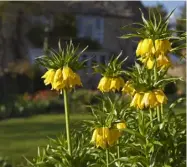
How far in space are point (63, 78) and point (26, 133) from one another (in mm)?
7699

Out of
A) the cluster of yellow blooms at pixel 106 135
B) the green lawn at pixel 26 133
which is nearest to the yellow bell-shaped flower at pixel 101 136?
the cluster of yellow blooms at pixel 106 135

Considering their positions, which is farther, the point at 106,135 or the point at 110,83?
the point at 110,83

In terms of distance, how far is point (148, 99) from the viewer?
176cm

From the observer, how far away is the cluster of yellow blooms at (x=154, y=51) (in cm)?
181

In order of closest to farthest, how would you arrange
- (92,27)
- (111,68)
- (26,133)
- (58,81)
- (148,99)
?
(148,99) < (58,81) < (111,68) < (26,133) < (92,27)

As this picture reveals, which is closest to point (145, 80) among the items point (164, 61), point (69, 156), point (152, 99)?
point (152, 99)

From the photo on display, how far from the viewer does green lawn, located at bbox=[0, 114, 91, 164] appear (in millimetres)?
7109

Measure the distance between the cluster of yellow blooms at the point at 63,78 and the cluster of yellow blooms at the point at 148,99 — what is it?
8.4 inches

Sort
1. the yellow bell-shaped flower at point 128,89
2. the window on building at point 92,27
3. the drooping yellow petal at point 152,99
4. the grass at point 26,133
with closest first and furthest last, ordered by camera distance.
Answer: the drooping yellow petal at point 152,99
the yellow bell-shaped flower at point 128,89
the grass at point 26,133
the window on building at point 92,27

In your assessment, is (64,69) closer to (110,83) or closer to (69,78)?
(69,78)

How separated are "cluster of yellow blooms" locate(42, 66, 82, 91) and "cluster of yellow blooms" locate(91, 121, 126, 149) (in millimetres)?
182

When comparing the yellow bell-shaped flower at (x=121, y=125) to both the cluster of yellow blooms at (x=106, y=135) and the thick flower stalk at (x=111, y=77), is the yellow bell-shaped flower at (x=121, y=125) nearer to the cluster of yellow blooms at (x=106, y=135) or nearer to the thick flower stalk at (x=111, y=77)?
the cluster of yellow blooms at (x=106, y=135)

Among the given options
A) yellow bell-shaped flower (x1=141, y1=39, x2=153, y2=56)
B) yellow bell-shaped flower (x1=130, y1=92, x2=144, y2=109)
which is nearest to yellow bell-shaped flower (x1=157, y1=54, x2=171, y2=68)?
yellow bell-shaped flower (x1=141, y1=39, x2=153, y2=56)

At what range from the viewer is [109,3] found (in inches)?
890
